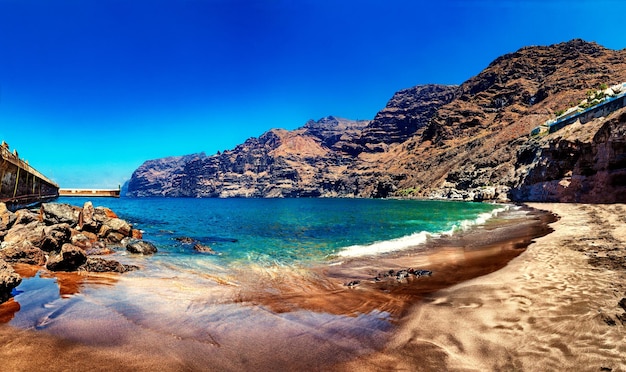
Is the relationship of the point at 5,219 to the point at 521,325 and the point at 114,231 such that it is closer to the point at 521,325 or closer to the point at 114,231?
the point at 114,231

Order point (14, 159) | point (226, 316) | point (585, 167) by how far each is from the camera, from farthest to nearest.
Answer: point (585, 167), point (14, 159), point (226, 316)

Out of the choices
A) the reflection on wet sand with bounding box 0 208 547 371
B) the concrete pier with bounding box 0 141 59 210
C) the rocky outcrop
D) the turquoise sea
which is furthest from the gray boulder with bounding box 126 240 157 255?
the rocky outcrop

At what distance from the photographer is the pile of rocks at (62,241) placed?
11.5 m

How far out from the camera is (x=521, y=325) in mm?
6383

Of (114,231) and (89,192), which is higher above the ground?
(89,192)

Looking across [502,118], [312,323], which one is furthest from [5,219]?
[502,118]

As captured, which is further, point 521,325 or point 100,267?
point 100,267

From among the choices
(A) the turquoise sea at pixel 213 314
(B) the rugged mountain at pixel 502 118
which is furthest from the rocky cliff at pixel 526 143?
(A) the turquoise sea at pixel 213 314

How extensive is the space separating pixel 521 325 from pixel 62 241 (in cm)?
1864

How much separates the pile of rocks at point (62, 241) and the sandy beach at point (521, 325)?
32.6 ft

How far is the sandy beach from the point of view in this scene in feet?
16.7

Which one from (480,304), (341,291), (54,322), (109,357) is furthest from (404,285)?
(54,322)

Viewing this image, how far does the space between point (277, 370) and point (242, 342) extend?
133 centimetres

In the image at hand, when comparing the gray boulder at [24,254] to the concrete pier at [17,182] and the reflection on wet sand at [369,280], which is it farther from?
the concrete pier at [17,182]
